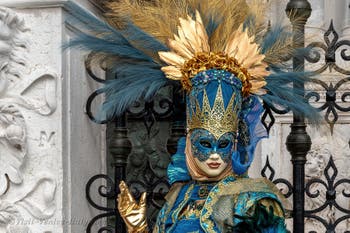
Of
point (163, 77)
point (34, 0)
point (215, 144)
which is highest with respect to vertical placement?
point (34, 0)

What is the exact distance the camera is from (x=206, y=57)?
320 cm

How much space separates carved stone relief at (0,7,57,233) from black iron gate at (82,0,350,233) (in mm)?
189

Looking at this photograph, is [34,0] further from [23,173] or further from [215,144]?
[215,144]

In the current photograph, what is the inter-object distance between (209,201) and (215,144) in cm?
18

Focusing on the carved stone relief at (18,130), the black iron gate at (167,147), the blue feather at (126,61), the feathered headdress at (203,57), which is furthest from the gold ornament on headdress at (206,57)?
the carved stone relief at (18,130)

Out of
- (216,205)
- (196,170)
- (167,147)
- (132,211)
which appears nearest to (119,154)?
(167,147)

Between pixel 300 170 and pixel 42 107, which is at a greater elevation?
pixel 42 107

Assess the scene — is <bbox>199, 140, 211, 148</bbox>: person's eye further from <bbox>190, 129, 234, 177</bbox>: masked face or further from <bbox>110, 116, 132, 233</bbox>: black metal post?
<bbox>110, 116, 132, 233</bbox>: black metal post

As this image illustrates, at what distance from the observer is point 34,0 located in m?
3.59

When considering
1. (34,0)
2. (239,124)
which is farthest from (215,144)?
(34,0)

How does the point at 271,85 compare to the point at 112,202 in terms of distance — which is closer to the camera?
the point at 271,85

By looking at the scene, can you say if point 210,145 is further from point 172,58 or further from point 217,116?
point 172,58

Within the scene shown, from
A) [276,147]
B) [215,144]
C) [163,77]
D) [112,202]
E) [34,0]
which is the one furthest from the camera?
[276,147]

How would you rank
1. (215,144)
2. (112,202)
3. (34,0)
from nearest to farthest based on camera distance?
(215,144), (34,0), (112,202)
